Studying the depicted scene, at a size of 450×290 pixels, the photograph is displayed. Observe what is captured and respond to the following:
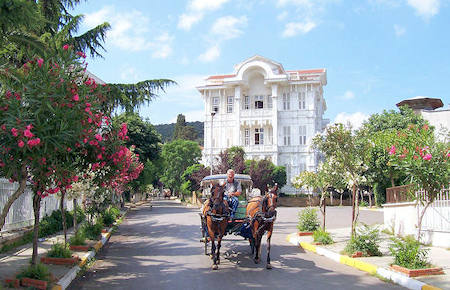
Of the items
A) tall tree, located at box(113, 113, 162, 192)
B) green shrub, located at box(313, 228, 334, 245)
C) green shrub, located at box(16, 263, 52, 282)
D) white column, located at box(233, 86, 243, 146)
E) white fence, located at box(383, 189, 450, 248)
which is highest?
white column, located at box(233, 86, 243, 146)

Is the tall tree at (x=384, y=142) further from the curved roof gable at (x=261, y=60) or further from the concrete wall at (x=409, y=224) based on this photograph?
the curved roof gable at (x=261, y=60)

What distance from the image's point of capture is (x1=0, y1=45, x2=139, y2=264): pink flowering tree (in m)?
6.32

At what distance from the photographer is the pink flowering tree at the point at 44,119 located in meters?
6.32

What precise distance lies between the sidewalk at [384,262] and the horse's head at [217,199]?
3.83 metres

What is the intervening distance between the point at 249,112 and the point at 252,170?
12.1 metres

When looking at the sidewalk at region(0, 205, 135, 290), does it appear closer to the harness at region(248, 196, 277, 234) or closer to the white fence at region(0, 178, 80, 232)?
the white fence at region(0, 178, 80, 232)

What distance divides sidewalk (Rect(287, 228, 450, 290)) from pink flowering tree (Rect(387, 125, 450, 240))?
1173 mm

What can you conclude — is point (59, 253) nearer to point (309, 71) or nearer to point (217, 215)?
point (217, 215)

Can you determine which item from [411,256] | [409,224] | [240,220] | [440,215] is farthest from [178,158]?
[411,256]

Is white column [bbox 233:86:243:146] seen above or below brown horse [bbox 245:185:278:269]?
above

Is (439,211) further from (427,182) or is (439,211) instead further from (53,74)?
(53,74)

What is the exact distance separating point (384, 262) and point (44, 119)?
27.9 feet

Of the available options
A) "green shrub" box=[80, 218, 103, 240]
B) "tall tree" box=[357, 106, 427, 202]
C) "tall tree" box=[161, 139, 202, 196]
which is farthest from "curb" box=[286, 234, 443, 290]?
"tall tree" box=[161, 139, 202, 196]

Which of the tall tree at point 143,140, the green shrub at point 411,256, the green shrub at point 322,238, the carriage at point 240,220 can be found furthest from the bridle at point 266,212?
the tall tree at point 143,140
